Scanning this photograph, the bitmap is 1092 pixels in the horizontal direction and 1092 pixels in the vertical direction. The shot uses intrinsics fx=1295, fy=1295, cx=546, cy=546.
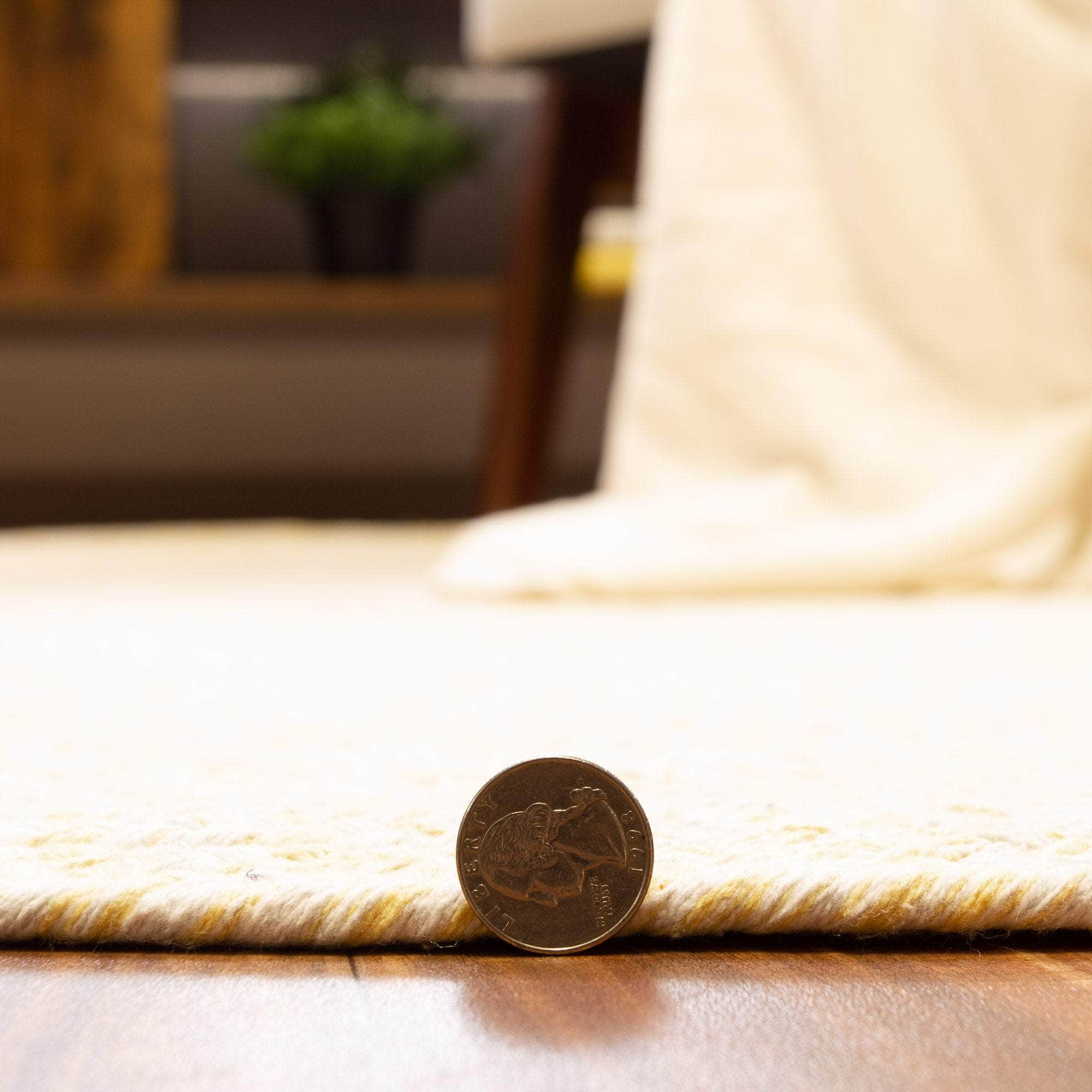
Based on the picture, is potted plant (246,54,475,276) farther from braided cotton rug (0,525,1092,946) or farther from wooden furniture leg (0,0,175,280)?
braided cotton rug (0,525,1092,946)

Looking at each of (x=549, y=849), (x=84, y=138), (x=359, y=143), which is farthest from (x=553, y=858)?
(x=84, y=138)

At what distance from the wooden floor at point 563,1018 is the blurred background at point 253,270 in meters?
1.17

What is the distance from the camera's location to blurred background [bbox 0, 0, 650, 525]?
1475 mm

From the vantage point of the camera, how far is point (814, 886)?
0.24 m

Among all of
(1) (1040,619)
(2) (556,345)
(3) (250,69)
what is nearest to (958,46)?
(1) (1040,619)

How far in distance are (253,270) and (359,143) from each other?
0.32 metres

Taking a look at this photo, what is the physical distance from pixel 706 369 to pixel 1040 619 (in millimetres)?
251

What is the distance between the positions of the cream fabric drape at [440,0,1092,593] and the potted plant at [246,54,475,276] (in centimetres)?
79

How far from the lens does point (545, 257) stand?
1.05 metres

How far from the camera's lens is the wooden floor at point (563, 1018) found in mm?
188

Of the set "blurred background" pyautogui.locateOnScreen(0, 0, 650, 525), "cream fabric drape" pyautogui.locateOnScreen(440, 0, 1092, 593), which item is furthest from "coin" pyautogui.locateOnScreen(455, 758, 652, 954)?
"blurred background" pyautogui.locateOnScreen(0, 0, 650, 525)

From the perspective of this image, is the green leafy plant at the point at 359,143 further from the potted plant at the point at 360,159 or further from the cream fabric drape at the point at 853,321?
the cream fabric drape at the point at 853,321

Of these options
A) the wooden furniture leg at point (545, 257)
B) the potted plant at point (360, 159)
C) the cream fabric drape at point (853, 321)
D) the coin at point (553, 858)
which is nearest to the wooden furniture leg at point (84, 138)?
the potted plant at point (360, 159)

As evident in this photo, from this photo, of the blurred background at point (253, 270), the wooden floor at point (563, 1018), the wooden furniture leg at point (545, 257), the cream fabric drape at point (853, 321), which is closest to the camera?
the wooden floor at point (563, 1018)
